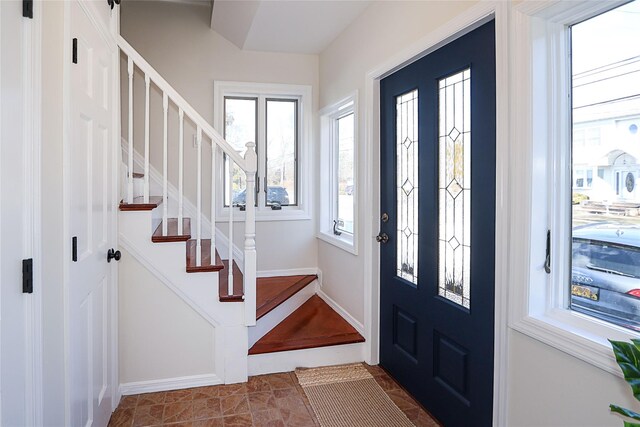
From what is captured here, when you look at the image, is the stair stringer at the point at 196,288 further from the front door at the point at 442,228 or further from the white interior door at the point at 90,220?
the front door at the point at 442,228

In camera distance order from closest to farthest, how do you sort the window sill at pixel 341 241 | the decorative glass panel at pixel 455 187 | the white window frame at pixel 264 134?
the decorative glass panel at pixel 455 187, the window sill at pixel 341 241, the white window frame at pixel 264 134

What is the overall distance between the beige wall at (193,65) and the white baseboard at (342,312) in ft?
1.92

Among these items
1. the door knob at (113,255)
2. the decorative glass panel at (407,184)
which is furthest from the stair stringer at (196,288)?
the decorative glass panel at (407,184)

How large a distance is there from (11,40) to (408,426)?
2.28 metres

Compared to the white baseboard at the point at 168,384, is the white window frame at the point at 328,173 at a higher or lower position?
higher

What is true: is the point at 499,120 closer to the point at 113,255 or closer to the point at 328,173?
the point at 113,255

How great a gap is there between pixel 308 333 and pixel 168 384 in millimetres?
975

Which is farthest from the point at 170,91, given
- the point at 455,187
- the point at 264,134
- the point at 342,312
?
the point at 342,312

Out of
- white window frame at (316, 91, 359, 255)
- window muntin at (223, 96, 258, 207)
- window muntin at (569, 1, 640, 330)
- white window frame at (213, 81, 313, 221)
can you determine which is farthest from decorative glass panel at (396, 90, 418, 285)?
Answer: window muntin at (223, 96, 258, 207)

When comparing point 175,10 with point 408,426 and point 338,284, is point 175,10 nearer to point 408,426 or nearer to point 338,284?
point 338,284

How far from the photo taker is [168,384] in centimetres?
260

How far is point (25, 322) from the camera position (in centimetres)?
122

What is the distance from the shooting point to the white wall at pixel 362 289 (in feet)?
4.46

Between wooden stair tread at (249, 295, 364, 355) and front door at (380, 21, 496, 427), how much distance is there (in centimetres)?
33
